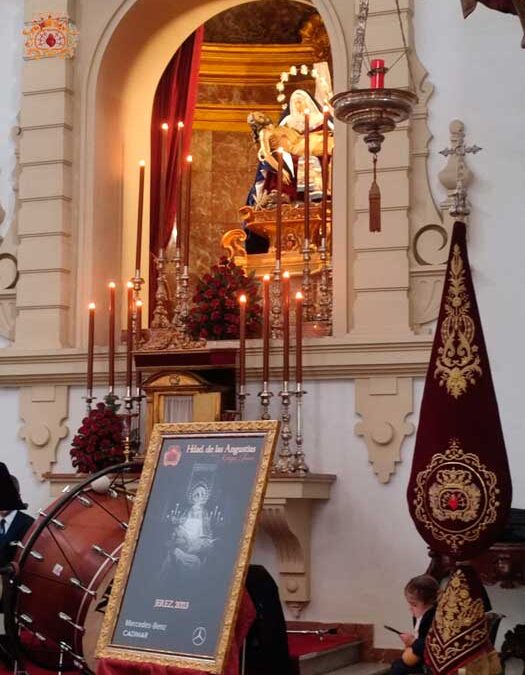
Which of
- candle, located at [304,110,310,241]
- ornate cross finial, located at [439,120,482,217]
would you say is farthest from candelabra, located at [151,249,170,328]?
ornate cross finial, located at [439,120,482,217]

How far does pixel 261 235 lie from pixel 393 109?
3550mm

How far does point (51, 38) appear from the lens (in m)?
9.50

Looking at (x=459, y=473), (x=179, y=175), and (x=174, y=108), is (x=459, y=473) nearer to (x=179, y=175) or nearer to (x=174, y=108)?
(x=179, y=175)

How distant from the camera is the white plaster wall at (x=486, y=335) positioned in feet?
26.7

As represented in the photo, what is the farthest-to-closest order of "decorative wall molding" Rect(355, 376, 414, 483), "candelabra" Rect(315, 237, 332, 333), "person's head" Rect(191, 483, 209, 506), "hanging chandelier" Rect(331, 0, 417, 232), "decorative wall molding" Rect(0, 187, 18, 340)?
1. "decorative wall molding" Rect(0, 187, 18, 340)
2. "candelabra" Rect(315, 237, 332, 333)
3. "decorative wall molding" Rect(355, 376, 414, 483)
4. "hanging chandelier" Rect(331, 0, 417, 232)
5. "person's head" Rect(191, 483, 209, 506)

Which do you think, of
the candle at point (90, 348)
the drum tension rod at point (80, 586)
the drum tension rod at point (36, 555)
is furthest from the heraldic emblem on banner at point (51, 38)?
the drum tension rod at point (80, 586)

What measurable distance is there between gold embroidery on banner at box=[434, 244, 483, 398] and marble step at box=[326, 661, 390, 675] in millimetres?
2496

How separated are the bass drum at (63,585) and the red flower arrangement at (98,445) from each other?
5.19 ft

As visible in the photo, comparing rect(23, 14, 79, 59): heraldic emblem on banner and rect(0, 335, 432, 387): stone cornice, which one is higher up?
rect(23, 14, 79, 59): heraldic emblem on banner

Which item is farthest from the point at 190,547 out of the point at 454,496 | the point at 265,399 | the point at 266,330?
the point at 266,330

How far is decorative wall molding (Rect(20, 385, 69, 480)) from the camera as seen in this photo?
30.0 feet

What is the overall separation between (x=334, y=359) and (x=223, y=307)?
0.79m

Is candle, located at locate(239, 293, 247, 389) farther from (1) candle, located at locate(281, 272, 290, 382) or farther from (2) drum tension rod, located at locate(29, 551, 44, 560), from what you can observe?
(2) drum tension rod, located at locate(29, 551, 44, 560)

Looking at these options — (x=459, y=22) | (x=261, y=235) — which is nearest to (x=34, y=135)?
(x=261, y=235)
